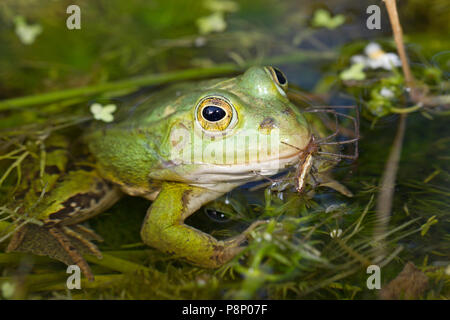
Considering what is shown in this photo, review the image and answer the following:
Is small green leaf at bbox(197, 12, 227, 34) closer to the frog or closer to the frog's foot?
the frog

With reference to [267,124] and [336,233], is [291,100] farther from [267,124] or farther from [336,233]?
[336,233]

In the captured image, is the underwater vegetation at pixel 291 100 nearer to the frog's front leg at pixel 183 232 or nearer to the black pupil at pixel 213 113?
the frog's front leg at pixel 183 232

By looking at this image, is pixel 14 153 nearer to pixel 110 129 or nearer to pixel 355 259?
pixel 110 129

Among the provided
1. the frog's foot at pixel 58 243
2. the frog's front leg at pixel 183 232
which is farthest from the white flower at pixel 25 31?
the frog's front leg at pixel 183 232

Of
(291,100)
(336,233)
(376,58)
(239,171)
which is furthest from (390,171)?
(376,58)

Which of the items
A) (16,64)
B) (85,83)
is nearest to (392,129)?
(85,83)

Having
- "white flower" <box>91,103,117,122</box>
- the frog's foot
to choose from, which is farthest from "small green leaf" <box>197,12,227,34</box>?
the frog's foot
